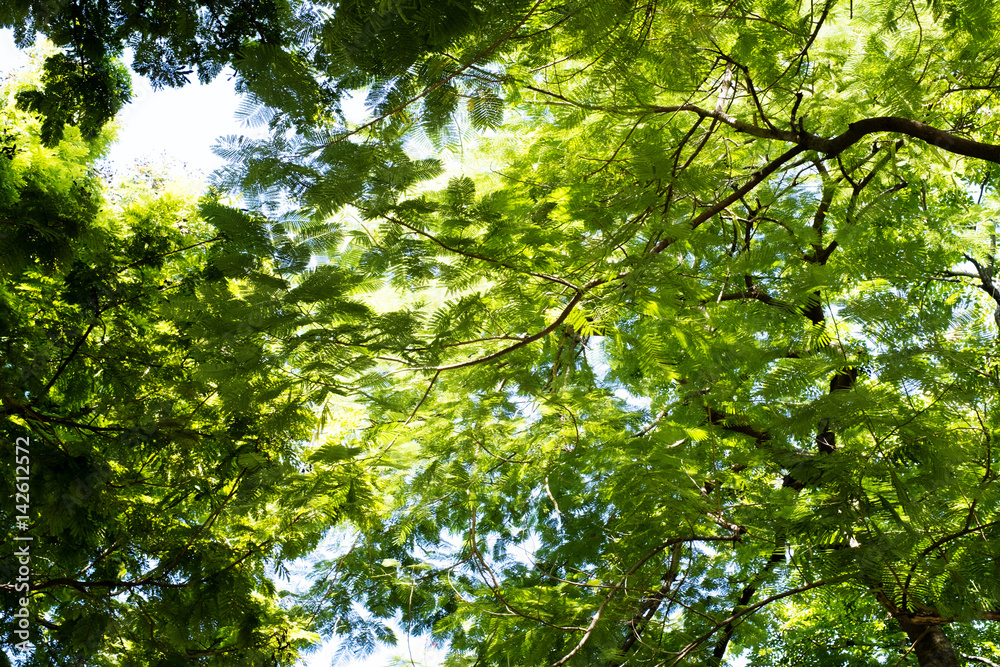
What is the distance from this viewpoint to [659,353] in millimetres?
3863

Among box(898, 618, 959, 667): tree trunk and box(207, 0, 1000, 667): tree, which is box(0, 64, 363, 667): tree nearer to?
box(207, 0, 1000, 667): tree

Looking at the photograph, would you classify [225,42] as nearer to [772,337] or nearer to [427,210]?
[427,210]

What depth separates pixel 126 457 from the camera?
5504 mm

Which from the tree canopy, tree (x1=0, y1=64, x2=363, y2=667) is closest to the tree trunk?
the tree canopy

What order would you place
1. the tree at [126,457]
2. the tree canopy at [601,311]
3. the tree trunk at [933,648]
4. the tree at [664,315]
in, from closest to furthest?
the tree canopy at [601,311]
the tree at [664,315]
the tree at [126,457]
the tree trunk at [933,648]

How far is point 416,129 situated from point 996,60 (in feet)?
14.9

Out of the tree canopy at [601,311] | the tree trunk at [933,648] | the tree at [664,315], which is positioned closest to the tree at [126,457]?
the tree canopy at [601,311]

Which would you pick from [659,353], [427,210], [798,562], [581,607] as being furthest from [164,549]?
[798,562]

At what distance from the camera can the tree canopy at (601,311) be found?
320cm

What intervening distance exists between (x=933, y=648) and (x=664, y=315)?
4.76 meters

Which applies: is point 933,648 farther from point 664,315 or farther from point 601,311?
point 601,311

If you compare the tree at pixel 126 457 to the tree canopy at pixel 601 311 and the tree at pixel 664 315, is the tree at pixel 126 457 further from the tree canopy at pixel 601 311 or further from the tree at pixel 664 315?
the tree at pixel 664 315

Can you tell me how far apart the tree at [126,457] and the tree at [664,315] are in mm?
1076

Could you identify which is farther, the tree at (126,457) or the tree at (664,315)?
the tree at (126,457)
